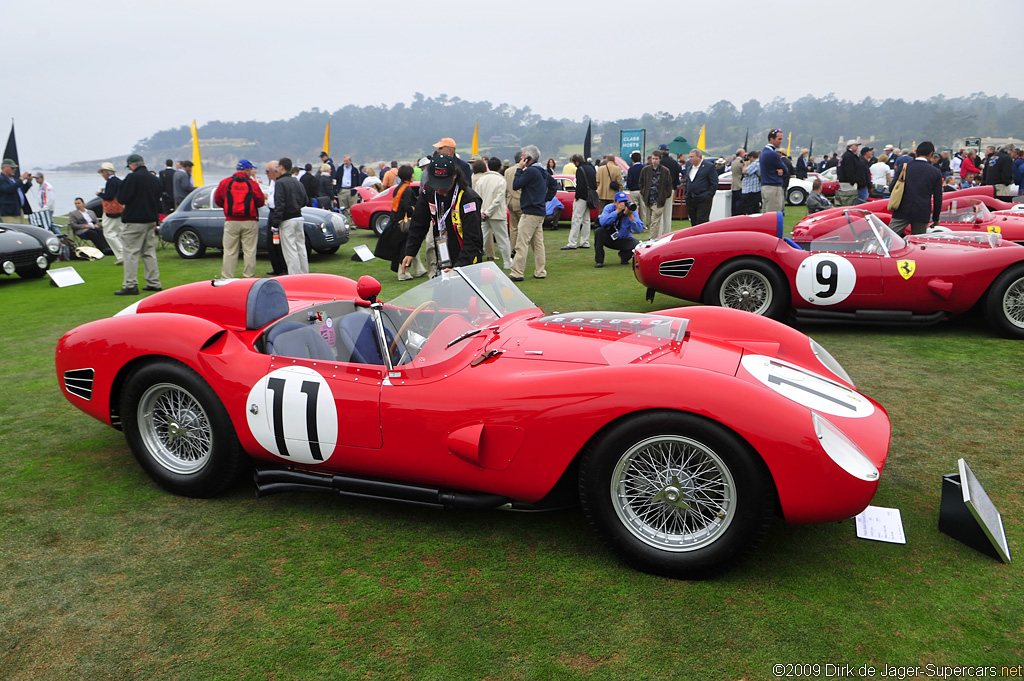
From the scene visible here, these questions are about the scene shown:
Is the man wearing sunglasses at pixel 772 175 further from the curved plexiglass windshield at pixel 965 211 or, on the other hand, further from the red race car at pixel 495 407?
the red race car at pixel 495 407

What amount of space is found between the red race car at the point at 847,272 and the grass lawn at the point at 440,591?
288 centimetres

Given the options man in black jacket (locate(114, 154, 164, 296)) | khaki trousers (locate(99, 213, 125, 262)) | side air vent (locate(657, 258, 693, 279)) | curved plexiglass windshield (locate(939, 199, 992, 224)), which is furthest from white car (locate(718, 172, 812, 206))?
man in black jacket (locate(114, 154, 164, 296))

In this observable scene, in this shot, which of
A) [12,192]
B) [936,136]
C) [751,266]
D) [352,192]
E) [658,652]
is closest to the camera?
[658,652]

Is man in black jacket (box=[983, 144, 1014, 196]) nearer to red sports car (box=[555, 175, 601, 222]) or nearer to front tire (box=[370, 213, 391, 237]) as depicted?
red sports car (box=[555, 175, 601, 222])

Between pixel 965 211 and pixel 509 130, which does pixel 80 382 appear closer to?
pixel 965 211

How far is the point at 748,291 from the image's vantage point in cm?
769

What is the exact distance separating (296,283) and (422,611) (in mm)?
3087

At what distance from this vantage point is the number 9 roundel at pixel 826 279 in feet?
24.1

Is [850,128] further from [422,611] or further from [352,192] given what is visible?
[422,611]

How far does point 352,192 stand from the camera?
2073cm

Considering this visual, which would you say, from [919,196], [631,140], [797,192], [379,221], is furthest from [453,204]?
[631,140]

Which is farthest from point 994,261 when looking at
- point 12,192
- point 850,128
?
point 850,128

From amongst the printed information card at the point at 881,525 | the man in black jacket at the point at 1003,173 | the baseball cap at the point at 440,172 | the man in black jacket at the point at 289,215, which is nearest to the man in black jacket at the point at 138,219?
the man in black jacket at the point at 289,215

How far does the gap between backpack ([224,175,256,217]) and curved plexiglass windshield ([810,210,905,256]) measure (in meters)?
7.74
